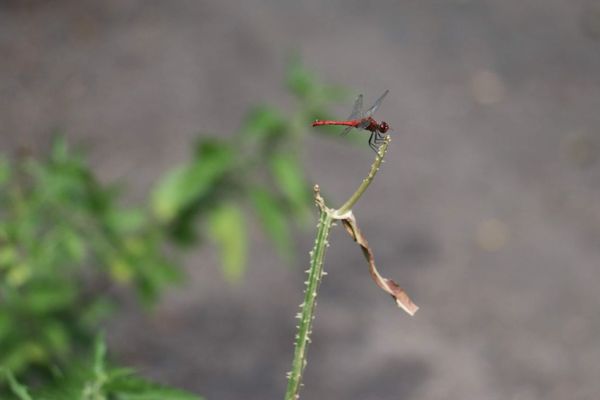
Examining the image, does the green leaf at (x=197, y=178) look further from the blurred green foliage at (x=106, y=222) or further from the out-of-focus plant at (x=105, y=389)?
the out-of-focus plant at (x=105, y=389)

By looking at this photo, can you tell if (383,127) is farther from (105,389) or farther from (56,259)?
(56,259)

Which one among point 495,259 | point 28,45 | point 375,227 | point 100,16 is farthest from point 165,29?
point 495,259

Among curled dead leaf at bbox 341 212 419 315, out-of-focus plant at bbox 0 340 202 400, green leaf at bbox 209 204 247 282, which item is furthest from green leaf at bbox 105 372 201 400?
green leaf at bbox 209 204 247 282

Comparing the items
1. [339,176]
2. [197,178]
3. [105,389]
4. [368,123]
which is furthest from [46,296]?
[339,176]

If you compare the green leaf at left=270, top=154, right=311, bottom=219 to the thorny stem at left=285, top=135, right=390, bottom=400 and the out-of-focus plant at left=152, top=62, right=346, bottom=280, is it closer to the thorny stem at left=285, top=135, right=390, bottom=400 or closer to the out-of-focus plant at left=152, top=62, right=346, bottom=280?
the out-of-focus plant at left=152, top=62, right=346, bottom=280

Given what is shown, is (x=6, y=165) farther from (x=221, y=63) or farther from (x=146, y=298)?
(x=221, y=63)

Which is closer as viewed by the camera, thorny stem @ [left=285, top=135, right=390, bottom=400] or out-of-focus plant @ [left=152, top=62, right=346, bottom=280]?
thorny stem @ [left=285, top=135, right=390, bottom=400]
